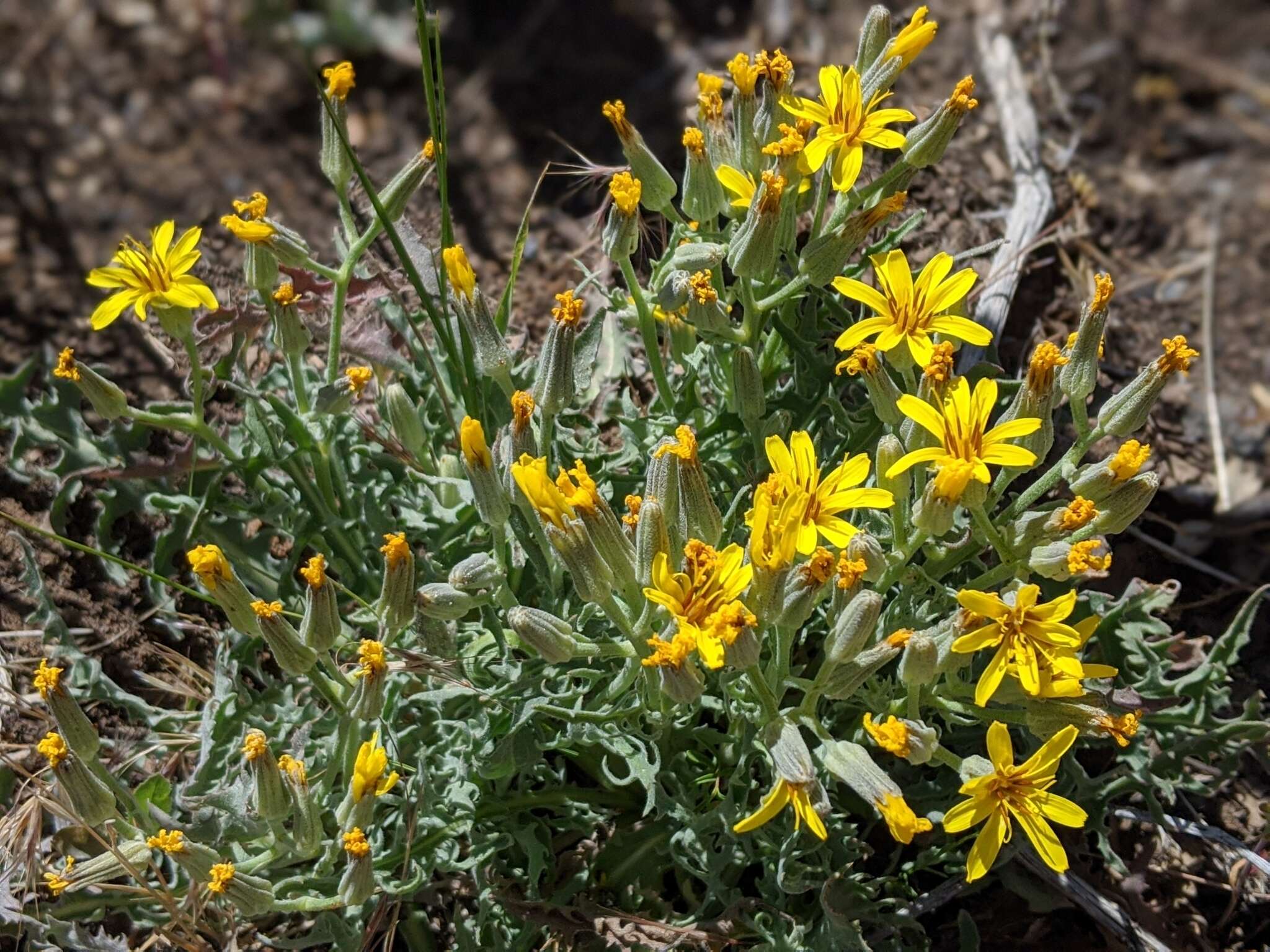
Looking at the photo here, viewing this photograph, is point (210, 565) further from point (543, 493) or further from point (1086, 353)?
point (1086, 353)

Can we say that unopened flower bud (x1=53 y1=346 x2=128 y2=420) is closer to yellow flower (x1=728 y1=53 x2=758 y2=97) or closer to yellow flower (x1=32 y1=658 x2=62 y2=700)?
yellow flower (x1=32 y1=658 x2=62 y2=700)

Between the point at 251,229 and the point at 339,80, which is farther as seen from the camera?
the point at 339,80

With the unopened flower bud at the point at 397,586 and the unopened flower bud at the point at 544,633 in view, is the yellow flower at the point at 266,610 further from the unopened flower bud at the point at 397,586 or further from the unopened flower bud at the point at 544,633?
the unopened flower bud at the point at 544,633

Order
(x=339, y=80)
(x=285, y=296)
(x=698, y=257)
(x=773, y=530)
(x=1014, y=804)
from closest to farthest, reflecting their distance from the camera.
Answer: (x=773, y=530), (x=1014, y=804), (x=698, y=257), (x=285, y=296), (x=339, y=80)

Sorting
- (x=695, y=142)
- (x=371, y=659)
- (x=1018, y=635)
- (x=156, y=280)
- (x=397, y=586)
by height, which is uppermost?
(x=695, y=142)

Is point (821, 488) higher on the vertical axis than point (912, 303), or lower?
lower

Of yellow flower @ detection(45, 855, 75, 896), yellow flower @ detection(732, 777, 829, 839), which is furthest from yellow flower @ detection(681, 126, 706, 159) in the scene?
yellow flower @ detection(45, 855, 75, 896)

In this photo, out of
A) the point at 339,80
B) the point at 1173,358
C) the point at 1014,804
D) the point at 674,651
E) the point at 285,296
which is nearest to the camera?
the point at 674,651

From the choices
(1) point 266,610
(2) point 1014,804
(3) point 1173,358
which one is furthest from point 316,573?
(3) point 1173,358
